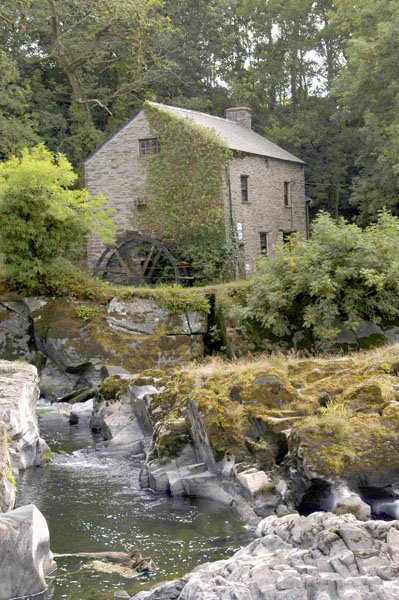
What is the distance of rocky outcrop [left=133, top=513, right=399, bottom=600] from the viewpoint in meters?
7.18

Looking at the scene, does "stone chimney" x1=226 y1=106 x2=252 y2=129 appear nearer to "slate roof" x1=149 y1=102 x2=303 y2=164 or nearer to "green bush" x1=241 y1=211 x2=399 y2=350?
"slate roof" x1=149 y1=102 x2=303 y2=164

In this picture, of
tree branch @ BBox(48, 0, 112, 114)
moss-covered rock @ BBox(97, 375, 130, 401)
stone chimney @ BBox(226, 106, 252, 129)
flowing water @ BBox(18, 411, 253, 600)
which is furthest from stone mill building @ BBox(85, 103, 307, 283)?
flowing water @ BBox(18, 411, 253, 600)

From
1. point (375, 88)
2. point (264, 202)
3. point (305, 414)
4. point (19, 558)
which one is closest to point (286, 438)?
point (305, 414)

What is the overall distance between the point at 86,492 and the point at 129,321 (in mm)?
12912

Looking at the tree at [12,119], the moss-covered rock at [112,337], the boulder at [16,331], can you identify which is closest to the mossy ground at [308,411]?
the moss-covered rock at [112,337]

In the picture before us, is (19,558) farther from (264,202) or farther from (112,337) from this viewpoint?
(264,202)

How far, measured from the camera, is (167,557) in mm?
9961

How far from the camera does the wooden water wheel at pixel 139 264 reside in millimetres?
30031

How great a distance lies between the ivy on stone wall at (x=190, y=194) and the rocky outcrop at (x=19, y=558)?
2121 cm

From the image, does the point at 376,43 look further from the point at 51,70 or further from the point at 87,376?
the point at 51,70

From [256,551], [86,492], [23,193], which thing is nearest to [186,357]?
[23,193]

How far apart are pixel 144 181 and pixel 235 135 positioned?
442 cm

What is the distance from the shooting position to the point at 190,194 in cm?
3094

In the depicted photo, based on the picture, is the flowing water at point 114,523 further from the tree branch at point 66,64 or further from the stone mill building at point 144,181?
the tree branch at point 66,64
